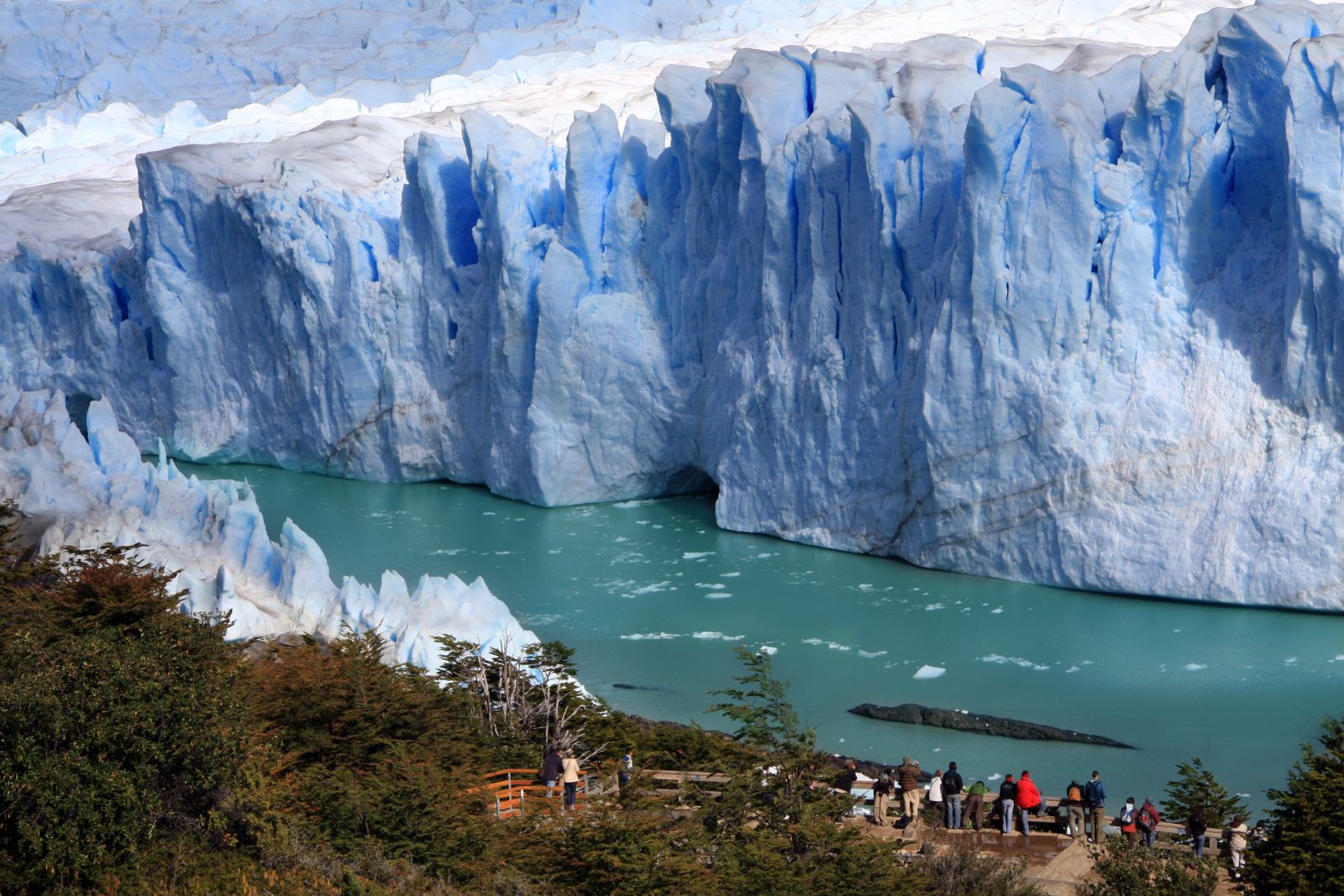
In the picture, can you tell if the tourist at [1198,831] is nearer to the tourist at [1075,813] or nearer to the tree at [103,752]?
the tourist at [1075,813]

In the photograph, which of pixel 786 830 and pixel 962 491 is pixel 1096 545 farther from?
pixel 786 830

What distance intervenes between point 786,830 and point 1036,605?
8402mm

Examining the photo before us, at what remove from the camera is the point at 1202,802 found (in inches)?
399

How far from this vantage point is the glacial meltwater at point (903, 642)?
12.7 meters

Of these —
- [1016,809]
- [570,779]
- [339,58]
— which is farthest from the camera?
[339,58]

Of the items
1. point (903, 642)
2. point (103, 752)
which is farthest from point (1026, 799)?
point (103, 752)

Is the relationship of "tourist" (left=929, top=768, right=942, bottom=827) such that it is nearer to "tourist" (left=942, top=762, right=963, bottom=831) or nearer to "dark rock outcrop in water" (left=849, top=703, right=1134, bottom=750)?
"tourist" (left=942, top=762, right=963, bottom=831)

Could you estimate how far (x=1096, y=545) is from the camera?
53.6ft

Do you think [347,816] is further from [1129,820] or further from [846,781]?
[1129,820]

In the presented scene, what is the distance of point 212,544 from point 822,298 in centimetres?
743

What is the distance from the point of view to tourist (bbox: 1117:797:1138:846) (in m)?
9.62

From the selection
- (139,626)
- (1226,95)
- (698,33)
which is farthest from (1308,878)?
(698,33)

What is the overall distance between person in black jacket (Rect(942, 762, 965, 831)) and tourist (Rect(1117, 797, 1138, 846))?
3.29 feet

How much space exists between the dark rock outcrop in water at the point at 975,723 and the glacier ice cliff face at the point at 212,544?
10.7 feet
